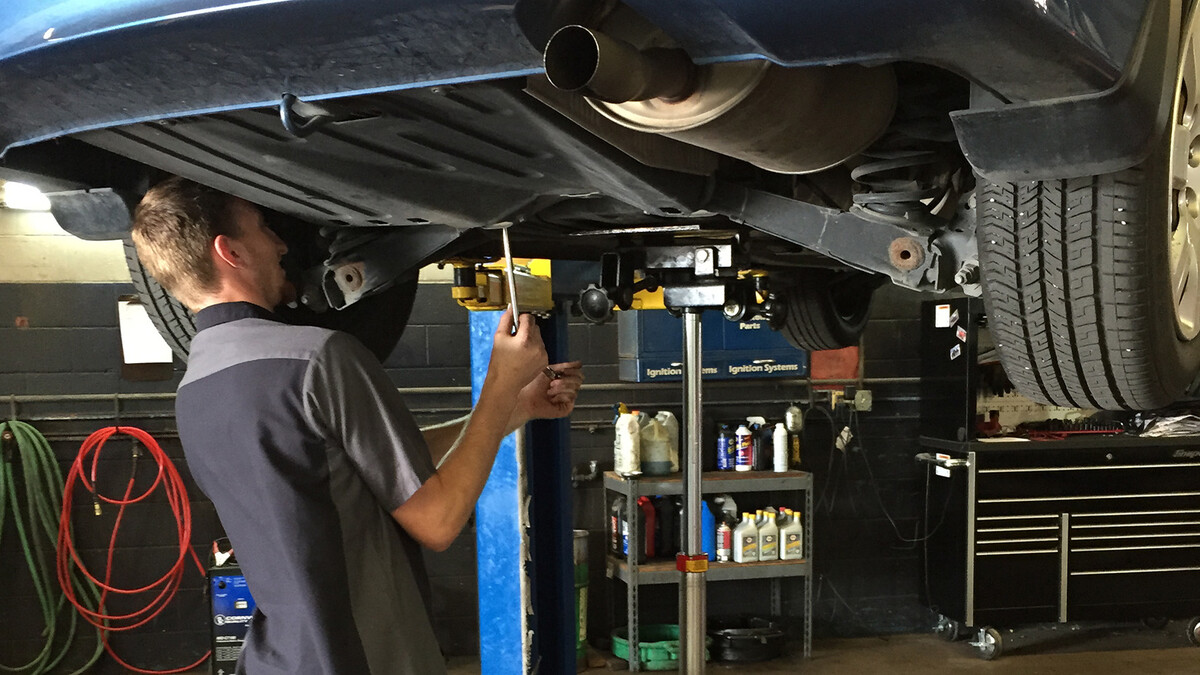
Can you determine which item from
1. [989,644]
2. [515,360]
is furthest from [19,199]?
[989,644]

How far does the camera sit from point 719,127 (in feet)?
3.24

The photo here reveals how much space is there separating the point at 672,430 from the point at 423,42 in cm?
418

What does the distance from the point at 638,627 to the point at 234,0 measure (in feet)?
14.2

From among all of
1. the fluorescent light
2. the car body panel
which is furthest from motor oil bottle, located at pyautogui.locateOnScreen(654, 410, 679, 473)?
the car body panel

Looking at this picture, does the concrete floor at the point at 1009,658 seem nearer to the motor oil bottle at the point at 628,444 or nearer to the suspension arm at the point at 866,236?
the motor oil bottle at the point at 628,444

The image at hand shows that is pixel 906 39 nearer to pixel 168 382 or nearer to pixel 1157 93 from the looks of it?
pixel 1157 93

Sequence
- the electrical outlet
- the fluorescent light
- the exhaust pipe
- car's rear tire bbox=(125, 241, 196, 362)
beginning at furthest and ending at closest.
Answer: the electrical outlet
the fluorescent light
car's rear tire bbox=(125, 241, 196, 362)
the exhaust pipe

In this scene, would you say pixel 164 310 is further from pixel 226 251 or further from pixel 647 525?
pixel 647 525

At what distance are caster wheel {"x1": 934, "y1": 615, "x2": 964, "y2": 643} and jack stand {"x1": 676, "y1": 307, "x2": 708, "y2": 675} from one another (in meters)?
3.56

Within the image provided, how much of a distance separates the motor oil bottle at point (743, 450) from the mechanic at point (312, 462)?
3711 millimetres

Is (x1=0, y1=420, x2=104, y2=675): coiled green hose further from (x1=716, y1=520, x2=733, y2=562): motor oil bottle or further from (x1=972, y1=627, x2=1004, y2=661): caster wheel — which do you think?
(x1=972, y1=627, x2=1004, y2=661): caster wheel

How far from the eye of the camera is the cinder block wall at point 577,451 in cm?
466

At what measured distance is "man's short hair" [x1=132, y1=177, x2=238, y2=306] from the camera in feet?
4.43

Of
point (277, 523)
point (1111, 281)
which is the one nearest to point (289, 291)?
point (277, 523)
